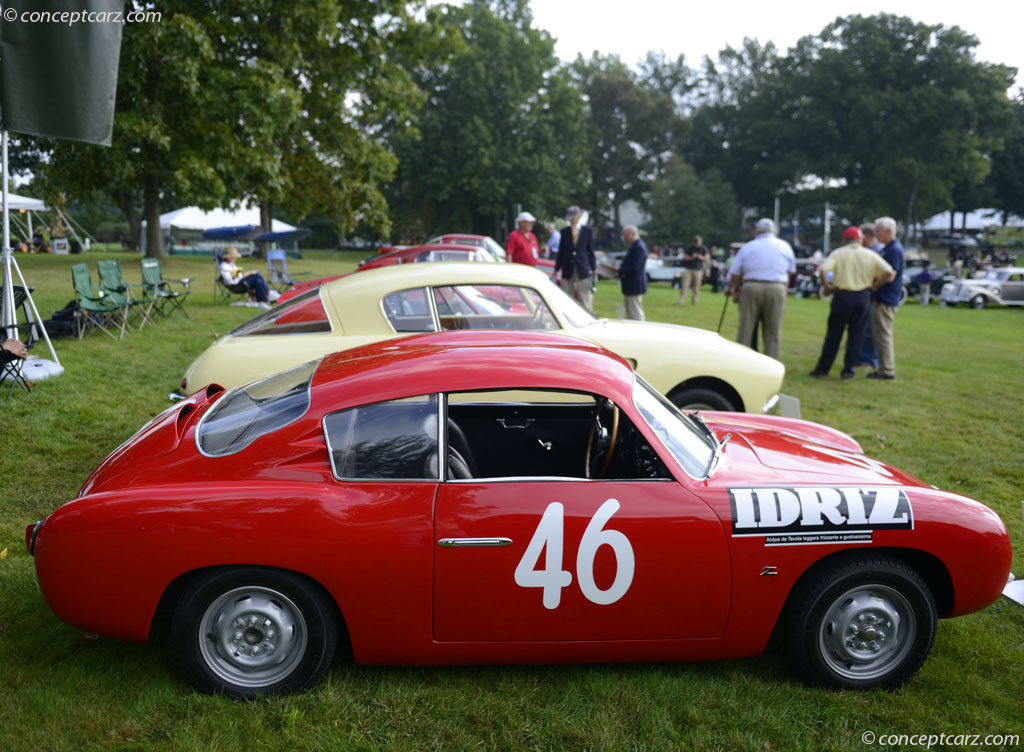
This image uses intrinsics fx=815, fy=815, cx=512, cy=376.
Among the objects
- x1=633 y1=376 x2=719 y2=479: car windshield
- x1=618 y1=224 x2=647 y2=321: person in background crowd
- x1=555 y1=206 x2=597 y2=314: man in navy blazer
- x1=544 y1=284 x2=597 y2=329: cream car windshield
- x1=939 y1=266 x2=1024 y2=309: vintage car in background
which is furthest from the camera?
x1=939 y1=266 x2=1024 y2=309: vintage car in background

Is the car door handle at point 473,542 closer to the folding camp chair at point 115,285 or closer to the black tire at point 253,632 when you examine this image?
the black tire at point 253,632

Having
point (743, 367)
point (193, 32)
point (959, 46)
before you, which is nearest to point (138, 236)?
point (193, 32)

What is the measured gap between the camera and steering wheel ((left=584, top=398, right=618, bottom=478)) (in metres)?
3.42

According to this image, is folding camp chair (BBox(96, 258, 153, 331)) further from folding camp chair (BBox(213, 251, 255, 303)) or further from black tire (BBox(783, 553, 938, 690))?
black tire (BBox(783, 553, 938, 690))

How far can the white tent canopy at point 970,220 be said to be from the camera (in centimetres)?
7124

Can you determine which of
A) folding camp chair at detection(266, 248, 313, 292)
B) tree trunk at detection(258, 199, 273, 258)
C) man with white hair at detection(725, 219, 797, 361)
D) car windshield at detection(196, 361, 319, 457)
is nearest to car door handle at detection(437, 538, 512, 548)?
car windshield at detection(196, 361, 319, 457)

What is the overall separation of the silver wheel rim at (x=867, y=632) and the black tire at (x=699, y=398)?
2966 mm

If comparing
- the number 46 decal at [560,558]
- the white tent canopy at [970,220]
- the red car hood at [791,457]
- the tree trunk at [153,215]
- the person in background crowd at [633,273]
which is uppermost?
the white tent canopy at [970,220]

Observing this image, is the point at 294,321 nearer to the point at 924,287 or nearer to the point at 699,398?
the point at 699,398

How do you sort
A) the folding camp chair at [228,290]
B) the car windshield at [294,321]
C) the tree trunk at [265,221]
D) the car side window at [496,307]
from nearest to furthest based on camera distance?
the car windshield at [294,321] → the car side window at [496,307] → the folding camp chair at [228,290] → the tree trunk at [265,221]

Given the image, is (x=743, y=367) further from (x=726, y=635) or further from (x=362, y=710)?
(x=362, y=710)

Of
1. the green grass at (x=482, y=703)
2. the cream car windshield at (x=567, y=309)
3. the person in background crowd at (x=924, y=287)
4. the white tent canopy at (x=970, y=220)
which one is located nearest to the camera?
the green grass at (x=482, y=703)

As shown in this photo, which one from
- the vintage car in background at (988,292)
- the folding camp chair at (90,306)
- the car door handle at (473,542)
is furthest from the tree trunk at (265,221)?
the car door handle at (473,542)

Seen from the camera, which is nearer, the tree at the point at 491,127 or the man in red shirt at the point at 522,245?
the man in red shirt at the point at 522,245
